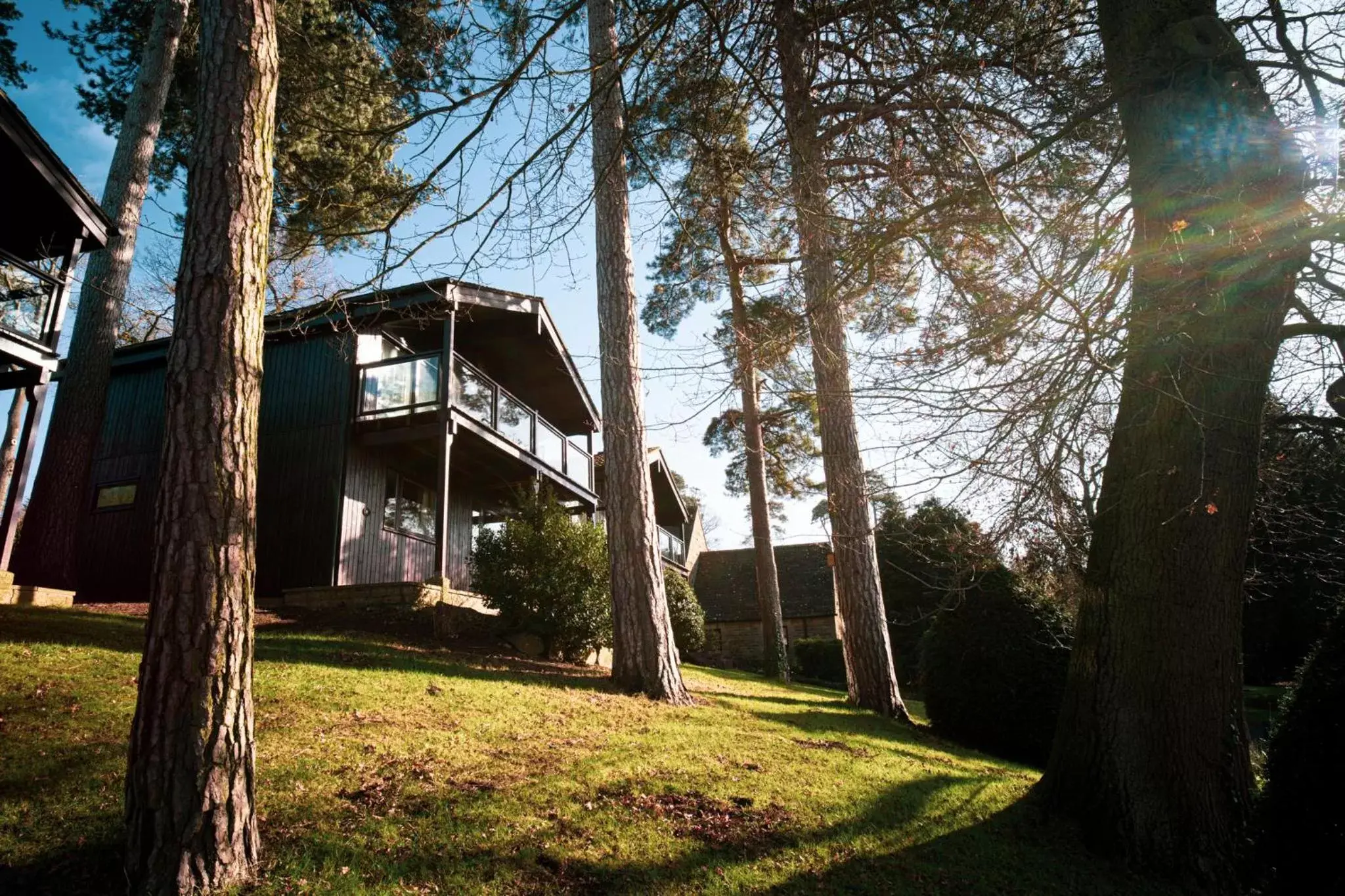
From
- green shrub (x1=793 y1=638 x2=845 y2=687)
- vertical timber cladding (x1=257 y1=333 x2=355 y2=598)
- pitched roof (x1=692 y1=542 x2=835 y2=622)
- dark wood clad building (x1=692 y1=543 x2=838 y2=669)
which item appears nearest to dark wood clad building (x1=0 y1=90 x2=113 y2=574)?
vertical timber cladding (x1=257 y1=333 x2=355 y2=598)

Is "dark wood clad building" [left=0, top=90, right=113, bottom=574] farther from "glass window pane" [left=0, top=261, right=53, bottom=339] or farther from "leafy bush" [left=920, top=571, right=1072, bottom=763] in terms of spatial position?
"leafy bush" [left=920, top=571, right=1072, bottom=763]

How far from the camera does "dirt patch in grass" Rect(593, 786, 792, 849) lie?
4398mm

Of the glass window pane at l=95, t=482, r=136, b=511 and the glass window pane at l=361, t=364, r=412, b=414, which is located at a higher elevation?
the glass window pane at l=361, t=364, r=412, b=414

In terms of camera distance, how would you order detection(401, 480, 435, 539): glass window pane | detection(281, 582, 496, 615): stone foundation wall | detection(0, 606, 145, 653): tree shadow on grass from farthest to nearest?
detection(401, 480, 435, 539): glass window pane, detection(281, 582, 496, 615): stone foundation wall, detection(0, 606, 145, 653): tree shadow on grass

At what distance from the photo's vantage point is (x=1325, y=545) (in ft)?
61.2

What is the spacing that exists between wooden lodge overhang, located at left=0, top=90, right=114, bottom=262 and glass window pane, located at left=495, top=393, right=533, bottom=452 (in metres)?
7.75

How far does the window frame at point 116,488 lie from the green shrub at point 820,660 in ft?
62.2

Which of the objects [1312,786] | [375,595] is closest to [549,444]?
[375,595]

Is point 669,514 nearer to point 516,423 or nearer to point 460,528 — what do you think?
point 460,528

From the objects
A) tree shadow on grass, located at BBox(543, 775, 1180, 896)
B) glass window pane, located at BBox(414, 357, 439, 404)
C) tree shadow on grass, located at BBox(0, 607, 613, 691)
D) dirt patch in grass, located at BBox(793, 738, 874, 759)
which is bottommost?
tree shadow on grass, located at BBox(543, 775, 1180, 896)

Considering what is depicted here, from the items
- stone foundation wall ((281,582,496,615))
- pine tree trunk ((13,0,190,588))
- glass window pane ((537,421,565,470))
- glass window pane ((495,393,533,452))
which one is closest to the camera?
pine tree trunk ((13,0,190,588))

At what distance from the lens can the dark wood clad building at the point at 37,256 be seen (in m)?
10.6

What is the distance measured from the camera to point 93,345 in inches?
478

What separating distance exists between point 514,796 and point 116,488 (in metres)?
16.1
